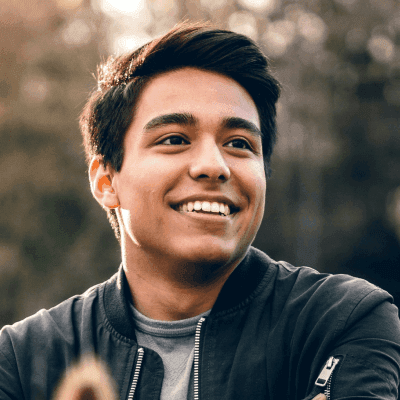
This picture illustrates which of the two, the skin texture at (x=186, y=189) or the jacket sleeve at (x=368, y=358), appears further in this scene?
the skin texture at (x=186, y=189)

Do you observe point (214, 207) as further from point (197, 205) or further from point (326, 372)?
point (326, 372)

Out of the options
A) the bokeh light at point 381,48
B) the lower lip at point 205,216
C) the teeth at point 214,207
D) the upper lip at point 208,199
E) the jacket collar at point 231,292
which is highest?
the bokeh light at point 381,48

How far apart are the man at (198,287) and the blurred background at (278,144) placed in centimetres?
1210

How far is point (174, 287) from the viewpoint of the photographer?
7.60 ft

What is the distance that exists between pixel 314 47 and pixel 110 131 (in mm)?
16007

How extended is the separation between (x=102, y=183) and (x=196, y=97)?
624 mm

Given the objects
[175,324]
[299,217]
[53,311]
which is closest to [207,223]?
[175,324]

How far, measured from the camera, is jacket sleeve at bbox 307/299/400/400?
180 cm

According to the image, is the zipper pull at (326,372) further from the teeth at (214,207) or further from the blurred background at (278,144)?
the blurred background at (278,144)

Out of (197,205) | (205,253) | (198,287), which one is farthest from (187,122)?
(198,287)

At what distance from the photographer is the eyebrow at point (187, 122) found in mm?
2227

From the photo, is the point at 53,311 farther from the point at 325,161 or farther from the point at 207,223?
the point at 325,161

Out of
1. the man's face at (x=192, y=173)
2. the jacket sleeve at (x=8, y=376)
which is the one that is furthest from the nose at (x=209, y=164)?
the jacket sleeve at (x=8, y=376)

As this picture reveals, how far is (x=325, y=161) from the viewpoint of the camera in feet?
57.0
